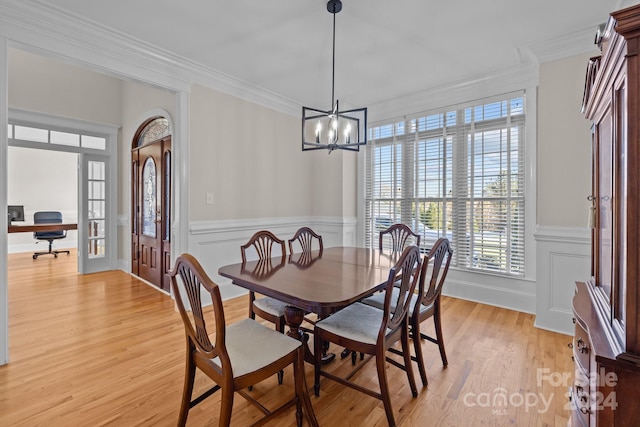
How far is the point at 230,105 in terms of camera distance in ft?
12.4

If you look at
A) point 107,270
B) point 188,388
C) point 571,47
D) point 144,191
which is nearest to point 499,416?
point 188,388

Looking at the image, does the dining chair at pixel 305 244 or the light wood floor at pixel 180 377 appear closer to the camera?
the light wood floor at pixel 180 377

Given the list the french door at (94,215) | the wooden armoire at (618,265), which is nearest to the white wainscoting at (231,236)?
the french door at (94,215)

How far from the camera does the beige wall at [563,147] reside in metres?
2.71

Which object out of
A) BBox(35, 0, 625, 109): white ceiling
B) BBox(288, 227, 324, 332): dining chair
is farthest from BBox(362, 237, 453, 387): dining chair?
BBox(35, 0, 625, 109): white ceiling

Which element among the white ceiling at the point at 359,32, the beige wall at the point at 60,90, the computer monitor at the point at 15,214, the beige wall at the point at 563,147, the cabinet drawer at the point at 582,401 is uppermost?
the beige wall at the point at 60,90

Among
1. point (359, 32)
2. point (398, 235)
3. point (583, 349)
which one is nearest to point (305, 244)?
point (398, 235)

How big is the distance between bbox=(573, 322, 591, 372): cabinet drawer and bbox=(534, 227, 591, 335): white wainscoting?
186cm

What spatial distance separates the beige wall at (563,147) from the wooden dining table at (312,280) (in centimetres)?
166

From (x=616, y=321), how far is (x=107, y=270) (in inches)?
246

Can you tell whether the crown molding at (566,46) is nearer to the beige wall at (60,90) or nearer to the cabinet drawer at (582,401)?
the cabinet drawer at (582,401)

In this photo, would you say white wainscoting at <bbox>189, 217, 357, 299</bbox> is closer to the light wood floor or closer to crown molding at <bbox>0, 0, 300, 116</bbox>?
the light wood floor

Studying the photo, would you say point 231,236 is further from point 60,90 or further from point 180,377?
point 60,90

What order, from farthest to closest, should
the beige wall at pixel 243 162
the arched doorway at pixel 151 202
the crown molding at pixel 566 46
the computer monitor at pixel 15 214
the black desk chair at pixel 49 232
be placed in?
the black desk chair at pixel 49 232 → the computer monitor at pixel 15 214 → the arched doorway at pixel 151 202 → the beige wall at pixel 243 162 → the crown molding at pixel 566 46
